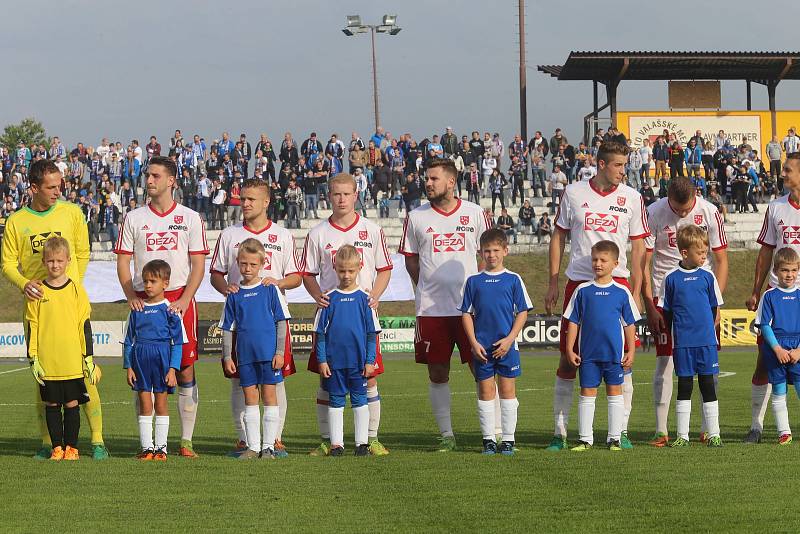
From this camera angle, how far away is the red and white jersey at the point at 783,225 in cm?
1009

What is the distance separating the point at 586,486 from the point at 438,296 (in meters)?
2.79

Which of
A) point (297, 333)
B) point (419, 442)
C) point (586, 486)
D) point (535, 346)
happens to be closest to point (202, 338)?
point (297, 333)

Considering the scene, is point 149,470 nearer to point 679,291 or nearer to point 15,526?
point 15,526

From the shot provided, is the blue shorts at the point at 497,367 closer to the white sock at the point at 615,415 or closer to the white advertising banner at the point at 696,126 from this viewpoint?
the white sock at the point at 615,415

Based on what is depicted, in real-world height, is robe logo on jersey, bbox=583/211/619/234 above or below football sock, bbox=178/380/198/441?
above

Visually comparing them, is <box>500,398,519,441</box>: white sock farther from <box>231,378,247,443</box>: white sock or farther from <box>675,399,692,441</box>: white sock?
<box>231,378,247,443</box>: white sock

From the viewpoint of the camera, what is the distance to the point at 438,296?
31.8 feet

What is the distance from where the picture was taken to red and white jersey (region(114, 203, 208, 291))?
31.7ft

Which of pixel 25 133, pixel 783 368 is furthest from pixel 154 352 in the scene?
pixel 25 133

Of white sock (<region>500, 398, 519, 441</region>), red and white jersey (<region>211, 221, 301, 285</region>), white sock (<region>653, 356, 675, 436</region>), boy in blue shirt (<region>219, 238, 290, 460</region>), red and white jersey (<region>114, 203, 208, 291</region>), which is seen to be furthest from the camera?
white sock (<region>653, 356, 675, 436</region>)

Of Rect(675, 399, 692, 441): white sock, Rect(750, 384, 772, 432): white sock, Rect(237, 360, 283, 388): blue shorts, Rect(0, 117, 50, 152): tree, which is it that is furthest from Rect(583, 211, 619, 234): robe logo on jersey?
Rect(0, 117, 50, 152): tree

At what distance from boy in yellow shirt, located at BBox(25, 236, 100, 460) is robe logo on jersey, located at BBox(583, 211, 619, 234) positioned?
431 cm

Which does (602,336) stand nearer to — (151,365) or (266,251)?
(266,251)

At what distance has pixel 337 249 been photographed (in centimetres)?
971
